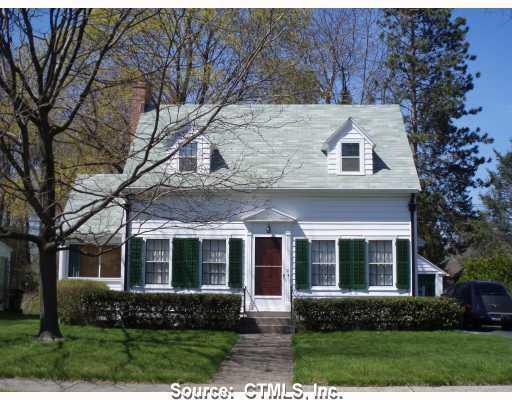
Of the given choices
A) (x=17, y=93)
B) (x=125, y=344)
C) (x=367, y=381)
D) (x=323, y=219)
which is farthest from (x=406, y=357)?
(x=17, y=93)

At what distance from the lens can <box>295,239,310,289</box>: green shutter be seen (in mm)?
18578

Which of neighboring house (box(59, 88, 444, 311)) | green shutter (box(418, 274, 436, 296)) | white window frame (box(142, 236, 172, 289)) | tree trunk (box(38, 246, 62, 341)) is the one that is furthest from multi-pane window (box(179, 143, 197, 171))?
green shutter (box(418, 274, 436, 296))

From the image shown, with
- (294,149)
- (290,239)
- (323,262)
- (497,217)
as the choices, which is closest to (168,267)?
→ (290,239)

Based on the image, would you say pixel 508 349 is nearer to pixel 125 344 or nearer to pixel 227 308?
pixel 227 308

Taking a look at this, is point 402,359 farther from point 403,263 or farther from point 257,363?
point 403,263

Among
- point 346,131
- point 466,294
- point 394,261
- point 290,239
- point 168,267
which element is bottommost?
point 466,294

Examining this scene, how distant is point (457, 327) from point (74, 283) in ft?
34.8

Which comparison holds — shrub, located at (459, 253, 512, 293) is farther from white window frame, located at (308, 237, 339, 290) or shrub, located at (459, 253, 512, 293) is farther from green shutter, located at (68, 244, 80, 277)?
green shutter, located at (68, 244, 80, 277)

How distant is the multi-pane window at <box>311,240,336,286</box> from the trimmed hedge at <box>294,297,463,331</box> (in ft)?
7.01

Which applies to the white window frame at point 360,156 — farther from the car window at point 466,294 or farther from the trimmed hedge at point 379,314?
the car window at point 466,294

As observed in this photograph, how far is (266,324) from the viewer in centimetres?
1742

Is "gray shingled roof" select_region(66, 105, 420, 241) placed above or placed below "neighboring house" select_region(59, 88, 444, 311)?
above

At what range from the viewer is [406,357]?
1179cm

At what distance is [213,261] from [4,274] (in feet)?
34.1
